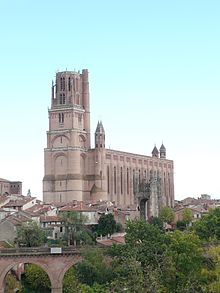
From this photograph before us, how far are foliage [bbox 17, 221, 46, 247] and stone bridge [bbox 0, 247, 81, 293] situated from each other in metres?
9.65

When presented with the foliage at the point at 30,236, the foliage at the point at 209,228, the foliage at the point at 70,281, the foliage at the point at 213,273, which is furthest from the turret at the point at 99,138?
the foliage at the point at 213,273

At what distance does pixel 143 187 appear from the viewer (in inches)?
4855

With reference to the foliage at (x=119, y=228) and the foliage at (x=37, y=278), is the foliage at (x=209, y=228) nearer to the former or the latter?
the foliage at (x=37, y=278)

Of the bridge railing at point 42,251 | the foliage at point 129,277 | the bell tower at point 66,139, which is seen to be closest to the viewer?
the foliage at point 129,277

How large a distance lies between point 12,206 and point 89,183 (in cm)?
1983

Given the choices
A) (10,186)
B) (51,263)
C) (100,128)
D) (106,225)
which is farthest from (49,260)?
(10,186)

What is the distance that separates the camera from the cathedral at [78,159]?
10969 centimetres

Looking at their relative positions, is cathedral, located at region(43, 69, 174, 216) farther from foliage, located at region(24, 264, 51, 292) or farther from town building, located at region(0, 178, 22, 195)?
foliage, located at region(24, 264, 51, 292)

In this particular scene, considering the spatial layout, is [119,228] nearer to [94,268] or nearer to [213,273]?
[94,268]

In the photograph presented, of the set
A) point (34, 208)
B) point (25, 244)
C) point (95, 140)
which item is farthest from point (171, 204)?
point (25, 244)

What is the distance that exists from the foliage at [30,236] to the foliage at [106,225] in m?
9.99

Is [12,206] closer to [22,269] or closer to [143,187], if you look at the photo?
[22,269]

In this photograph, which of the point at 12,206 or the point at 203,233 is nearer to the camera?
the point at 203,233

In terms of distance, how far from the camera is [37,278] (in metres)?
66.6
